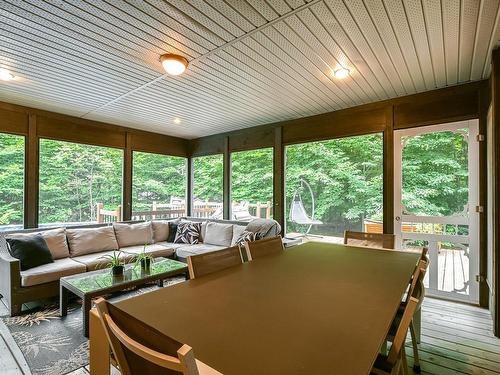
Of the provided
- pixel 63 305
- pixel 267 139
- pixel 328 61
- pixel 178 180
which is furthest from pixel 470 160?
pixel 178 180

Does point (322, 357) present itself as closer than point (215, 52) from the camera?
Yes

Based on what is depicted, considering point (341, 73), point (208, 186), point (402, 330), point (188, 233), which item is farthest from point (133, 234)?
point (402, 330)

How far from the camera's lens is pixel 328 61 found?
255cm

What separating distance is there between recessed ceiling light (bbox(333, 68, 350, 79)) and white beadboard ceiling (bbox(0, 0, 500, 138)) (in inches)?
2.7

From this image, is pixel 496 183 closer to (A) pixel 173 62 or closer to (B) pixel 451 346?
(B) pixel 451 346

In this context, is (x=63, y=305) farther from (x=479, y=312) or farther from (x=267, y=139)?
(x=479, y=312)

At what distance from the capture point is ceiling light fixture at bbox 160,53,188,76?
2.45m

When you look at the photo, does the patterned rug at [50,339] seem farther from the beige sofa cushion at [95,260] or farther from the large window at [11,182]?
the large window at [11,182]

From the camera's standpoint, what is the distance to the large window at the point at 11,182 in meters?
3.92

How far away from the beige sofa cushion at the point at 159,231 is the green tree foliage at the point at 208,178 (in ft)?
4.37

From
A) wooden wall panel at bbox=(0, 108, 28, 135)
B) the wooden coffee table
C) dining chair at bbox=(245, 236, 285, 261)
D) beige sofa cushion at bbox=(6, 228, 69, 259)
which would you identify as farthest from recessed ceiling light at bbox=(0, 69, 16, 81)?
dining chair at bbox=(245, 236, 285, 261)

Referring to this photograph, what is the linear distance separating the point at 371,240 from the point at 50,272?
11.5ft

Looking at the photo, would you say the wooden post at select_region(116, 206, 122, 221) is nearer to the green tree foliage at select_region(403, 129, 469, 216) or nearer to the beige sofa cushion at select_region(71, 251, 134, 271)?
the beige sofa cushion at select_region(71, 251, 134, 271)

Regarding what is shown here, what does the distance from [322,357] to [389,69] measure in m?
2.89
